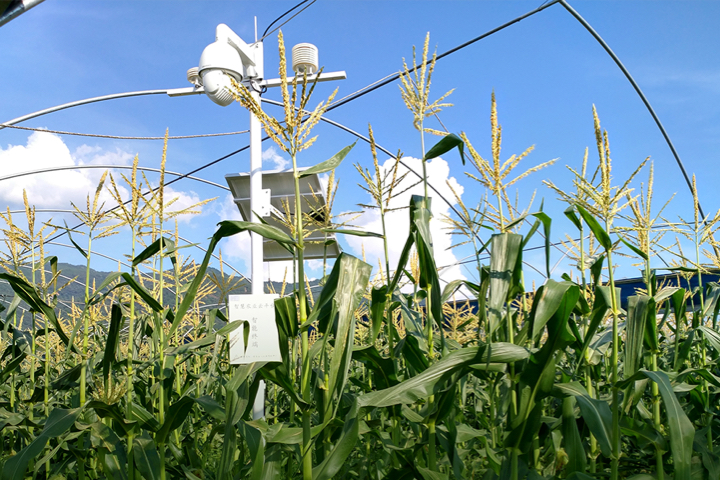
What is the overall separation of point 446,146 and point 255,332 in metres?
1.11

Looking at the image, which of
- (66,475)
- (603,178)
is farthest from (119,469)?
(603,178)

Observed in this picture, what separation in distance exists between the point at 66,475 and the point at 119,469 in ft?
2.65

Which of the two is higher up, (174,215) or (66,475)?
(174,215)

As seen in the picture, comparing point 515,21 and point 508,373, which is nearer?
point 508,373

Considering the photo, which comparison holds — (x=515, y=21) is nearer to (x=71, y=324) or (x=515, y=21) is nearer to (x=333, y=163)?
(x=333, y=163)

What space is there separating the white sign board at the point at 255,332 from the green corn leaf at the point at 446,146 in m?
0.86

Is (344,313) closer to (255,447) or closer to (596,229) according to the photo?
(255,447)

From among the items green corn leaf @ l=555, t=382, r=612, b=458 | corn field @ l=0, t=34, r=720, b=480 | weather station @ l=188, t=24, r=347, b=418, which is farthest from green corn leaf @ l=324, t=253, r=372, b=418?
weather station @ l=188, t=24, r=347, b=418

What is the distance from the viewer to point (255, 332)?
2.10 metres

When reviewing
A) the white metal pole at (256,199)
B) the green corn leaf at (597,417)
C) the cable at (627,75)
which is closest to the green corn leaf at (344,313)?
the green corn leaf at (597,417)

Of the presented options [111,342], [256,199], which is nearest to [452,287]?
[111,342]

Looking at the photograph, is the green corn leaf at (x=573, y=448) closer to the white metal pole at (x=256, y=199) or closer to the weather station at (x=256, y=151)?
the weather station at (x=256, y=151)

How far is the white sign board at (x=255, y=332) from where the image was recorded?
6.64ft

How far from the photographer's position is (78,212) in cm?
249
